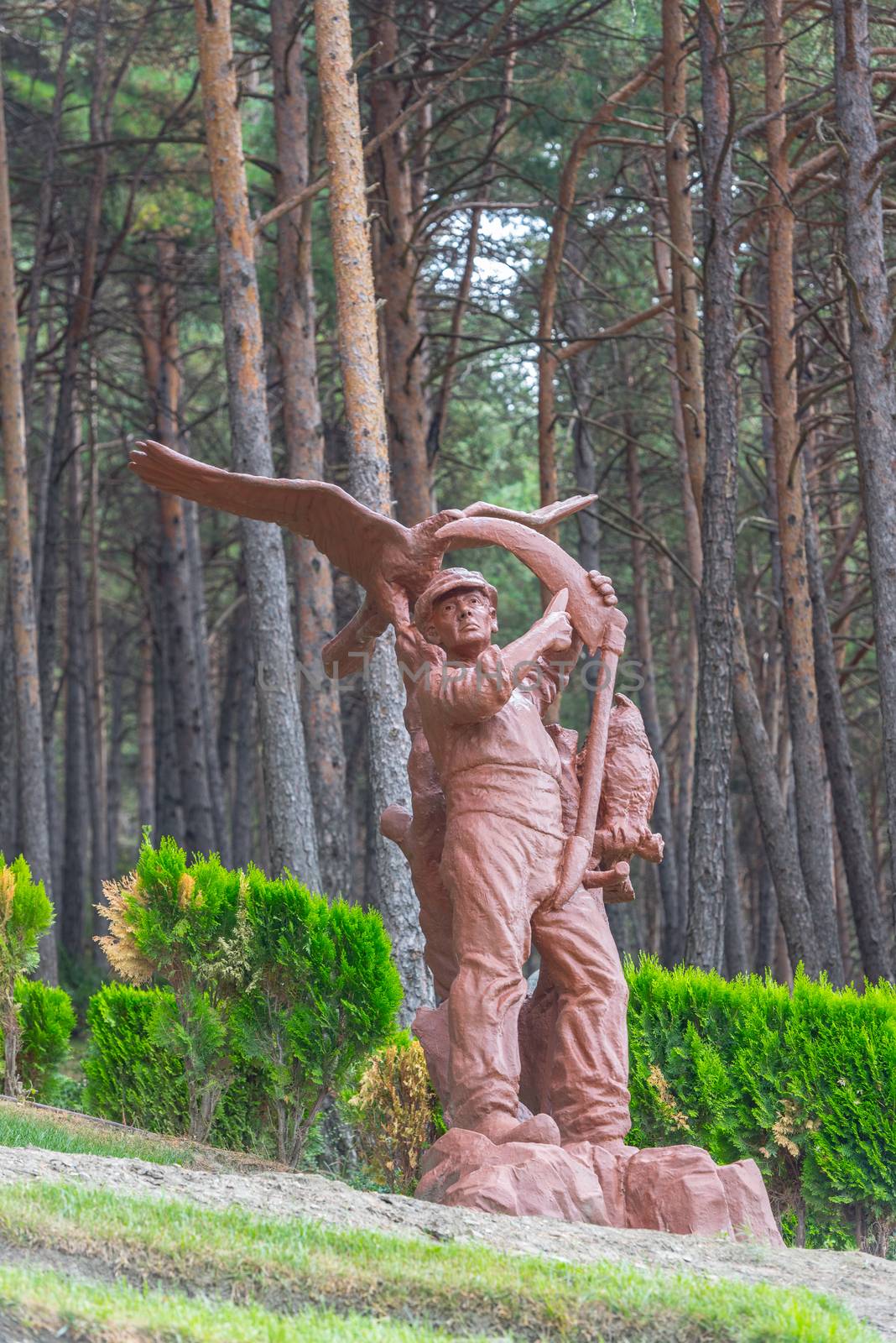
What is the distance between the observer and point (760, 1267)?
5352mm

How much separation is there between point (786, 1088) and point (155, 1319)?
435 cm

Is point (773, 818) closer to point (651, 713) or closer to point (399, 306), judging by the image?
point (399, 306)

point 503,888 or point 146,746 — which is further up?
point 146,746

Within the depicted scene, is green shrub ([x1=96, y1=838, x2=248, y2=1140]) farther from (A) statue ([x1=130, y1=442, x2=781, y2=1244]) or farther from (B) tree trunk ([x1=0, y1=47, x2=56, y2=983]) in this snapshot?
(B) tree trunk ([x1=0, y1=47, x2=56, y2=983])

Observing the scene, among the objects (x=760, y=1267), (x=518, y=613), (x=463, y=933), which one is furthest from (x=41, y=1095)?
(x=518, y=613)

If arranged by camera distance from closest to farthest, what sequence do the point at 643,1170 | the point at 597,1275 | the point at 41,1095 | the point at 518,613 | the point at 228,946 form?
the point at 597,1275
the point at 643,1170
the point at 228,946
the point at 41,1095
the point at 518,613

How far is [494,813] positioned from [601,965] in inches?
32.2

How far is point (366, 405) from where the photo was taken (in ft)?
34.6

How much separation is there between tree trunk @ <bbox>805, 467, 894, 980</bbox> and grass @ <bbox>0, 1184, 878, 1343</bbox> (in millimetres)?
9166

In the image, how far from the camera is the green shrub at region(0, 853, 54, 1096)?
30.1 feet

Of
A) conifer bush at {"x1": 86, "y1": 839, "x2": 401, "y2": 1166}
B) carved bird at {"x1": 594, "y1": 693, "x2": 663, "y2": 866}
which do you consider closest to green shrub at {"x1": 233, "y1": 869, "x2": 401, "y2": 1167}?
conifer bush at {"x1": 86, "y1": 839, "x2": 401, "y2": 1166}

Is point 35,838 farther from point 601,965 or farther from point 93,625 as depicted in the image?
point 601,965

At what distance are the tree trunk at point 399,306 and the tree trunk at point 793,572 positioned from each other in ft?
10.3

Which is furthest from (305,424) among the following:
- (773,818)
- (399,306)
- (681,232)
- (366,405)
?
(773,818)
